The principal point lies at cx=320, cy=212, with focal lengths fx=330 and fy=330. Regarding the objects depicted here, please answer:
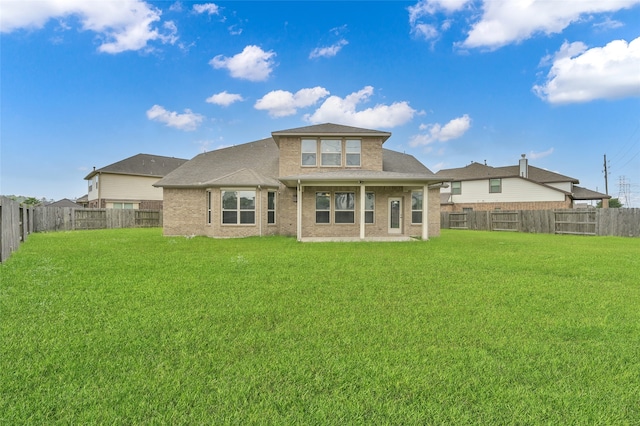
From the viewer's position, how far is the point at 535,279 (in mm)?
6988

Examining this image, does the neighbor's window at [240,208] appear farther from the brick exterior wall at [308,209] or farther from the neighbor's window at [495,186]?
the neighbor's window at [495,186]

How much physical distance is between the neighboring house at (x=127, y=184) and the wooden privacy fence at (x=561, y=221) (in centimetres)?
2939

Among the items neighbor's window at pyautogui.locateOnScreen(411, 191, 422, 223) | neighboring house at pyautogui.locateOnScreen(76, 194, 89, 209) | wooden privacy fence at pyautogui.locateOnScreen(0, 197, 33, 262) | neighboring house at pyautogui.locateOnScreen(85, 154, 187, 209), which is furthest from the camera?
neighboring house at pyautogui.locateOnScreen(76, 194, 89, 209)

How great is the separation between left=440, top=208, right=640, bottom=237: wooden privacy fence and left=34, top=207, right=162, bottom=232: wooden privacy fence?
2691 centimetres

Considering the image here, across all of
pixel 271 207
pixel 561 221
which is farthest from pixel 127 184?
pixel 561 221

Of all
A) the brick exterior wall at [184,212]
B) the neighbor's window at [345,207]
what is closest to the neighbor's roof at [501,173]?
the neighbor's window at [345,207]

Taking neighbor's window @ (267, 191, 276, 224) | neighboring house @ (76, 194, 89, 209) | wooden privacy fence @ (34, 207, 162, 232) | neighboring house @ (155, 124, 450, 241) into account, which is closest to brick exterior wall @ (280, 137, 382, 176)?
neighboring house @ (155, 124, 450, 241)

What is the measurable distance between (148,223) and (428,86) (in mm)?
24573

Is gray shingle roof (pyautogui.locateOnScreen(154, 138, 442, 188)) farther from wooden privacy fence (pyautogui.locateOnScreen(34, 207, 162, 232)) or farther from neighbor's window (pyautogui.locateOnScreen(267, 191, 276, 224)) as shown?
wooden privacy fence (pyautogui.locateOnScreen(34, 207, 162, 232))

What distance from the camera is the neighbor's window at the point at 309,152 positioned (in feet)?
56.3

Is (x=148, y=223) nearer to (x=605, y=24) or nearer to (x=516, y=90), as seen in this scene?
(x=516, y=90)

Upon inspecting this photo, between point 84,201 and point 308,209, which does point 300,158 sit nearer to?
point 308,209

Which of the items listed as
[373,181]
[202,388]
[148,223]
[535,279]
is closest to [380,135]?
[373,181]

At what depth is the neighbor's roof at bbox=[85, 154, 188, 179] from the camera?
3266 cm
